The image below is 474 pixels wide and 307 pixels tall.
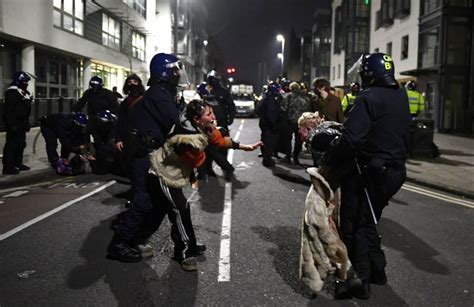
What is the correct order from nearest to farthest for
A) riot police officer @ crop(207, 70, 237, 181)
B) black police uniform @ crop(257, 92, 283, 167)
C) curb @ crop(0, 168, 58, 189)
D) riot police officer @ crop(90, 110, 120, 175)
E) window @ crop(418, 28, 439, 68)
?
riot police officer @ crop(90, 110, 120, 175) < curb @ crop(0, 168, 58, 189) < riot police officer @ crop(207, 70, 237, 181) < black police uniform @ crop(257, 92, 283, 167) < window @ crop(418, 28, 439, 68)

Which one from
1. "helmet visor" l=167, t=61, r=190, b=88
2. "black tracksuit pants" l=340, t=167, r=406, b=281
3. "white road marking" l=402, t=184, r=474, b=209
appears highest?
"helmet visor" l=167, t=61, r=190, b=88

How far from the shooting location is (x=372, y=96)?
3.69m

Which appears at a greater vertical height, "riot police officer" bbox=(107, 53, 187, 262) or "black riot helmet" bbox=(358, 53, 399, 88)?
"black riot helmet" bbox=(358, 53, 399, 88)

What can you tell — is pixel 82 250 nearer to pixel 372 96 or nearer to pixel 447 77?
pixel 372 96

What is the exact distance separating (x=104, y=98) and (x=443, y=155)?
10004 mm

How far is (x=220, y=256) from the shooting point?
4.83 meters

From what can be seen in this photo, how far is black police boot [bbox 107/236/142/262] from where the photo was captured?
4.59 m

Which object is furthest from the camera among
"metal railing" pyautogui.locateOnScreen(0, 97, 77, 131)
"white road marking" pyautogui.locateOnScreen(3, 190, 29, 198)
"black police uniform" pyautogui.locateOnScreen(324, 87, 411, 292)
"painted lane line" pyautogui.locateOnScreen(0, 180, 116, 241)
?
"metal railing" pyautogui.locateOnScreen(0, 97, 77, 131)

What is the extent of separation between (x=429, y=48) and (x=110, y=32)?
18.9 meters

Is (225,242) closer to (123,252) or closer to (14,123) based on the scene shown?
(123,252)

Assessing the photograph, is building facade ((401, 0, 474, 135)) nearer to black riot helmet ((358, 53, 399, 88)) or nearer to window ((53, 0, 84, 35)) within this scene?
window ((53, 0, 84, 35))

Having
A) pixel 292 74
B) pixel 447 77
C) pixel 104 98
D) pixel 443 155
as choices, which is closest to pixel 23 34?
pixel 104 98

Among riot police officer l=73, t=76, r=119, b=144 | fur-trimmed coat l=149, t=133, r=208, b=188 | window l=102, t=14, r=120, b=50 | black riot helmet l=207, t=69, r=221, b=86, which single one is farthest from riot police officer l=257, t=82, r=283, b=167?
window l=102, t=14, r=120, b=50

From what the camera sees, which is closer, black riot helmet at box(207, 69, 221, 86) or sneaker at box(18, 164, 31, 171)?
sneaker at box(18, 164, 31, 171)
